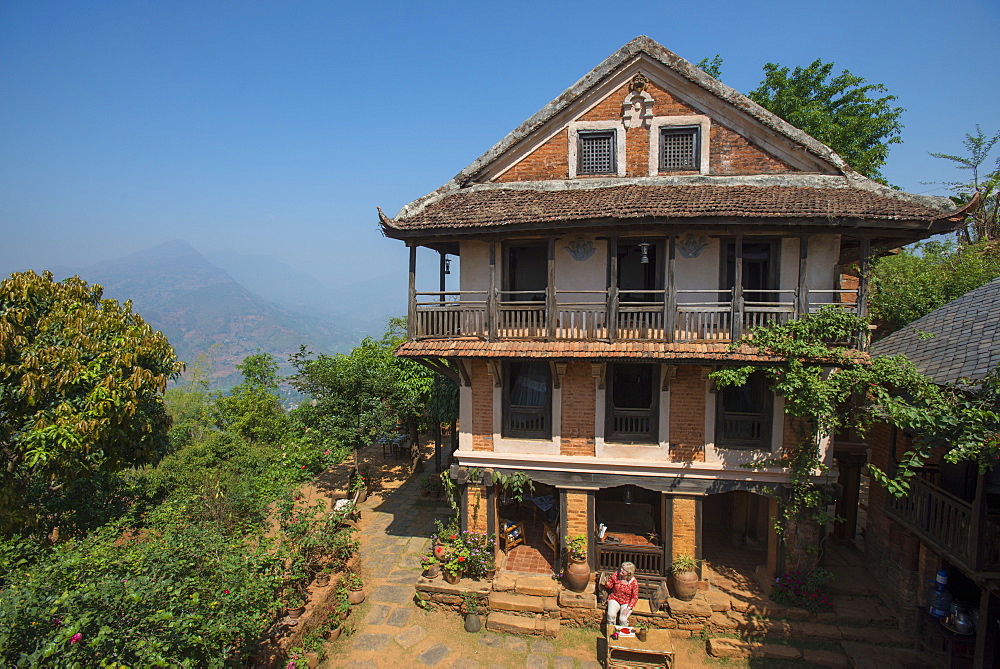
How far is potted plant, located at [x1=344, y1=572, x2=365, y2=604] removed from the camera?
11.7 metres

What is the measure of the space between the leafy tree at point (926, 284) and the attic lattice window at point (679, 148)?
979cm

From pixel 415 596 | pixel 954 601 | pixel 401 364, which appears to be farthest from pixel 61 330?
pixel 954 601

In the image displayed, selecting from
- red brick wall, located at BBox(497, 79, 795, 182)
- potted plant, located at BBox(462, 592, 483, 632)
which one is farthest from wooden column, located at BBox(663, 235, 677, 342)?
potted plant, located at BBox(462, 592, 483, 632)

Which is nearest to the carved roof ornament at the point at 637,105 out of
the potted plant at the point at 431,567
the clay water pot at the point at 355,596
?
the potted plant at the point at 431,567

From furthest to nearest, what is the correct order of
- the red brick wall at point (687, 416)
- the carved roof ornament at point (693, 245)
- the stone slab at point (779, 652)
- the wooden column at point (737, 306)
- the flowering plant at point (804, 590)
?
the red brick wall at point (687, 416) → the carved roof ornament at point (693, 245) → the flowering plant at point (804, 590) → the wooden column at point (737, 306) → the stone slab at point (779, 652)

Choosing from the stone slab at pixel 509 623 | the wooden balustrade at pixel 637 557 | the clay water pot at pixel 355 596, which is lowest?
the stone slab at pixel 509 623

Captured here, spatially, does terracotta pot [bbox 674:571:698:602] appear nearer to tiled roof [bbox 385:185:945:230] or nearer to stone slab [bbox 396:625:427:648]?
stone slab [bbox 396:625:427:648]

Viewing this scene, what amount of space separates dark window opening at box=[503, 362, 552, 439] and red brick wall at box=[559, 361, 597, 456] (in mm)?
475

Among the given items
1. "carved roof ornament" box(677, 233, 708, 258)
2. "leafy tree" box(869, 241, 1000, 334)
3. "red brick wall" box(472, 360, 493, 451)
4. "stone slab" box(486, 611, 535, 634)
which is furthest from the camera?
"leafy tree" box(869, 241, 1000, 334)

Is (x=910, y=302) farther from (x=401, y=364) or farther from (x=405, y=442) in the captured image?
(x=405, y=442)

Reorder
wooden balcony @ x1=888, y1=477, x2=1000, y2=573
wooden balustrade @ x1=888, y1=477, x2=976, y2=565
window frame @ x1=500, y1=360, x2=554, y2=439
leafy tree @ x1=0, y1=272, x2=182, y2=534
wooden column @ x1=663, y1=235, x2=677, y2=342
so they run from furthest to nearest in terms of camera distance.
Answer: window frame @ x1=500, y1=360, x2=554, y2=439
wooden column @ x1=663, y1=235, x2=677, y2=342
leafy tree @ x1=0, y1=272, x2=182, y2=534
wooden balustrade @ x1=888, y1=477, x2=976, y2=565
wooden balcony @ x1=888, y1=477, x2=1000, y2=573

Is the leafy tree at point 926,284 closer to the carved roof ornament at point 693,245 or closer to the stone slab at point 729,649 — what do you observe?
the carved roof ornament at point 693,245

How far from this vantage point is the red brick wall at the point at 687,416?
11508mm

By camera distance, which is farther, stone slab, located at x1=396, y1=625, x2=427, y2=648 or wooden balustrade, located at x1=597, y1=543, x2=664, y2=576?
wooden balustrade, located at x1=597, y1=543, x2=664, y2=576
